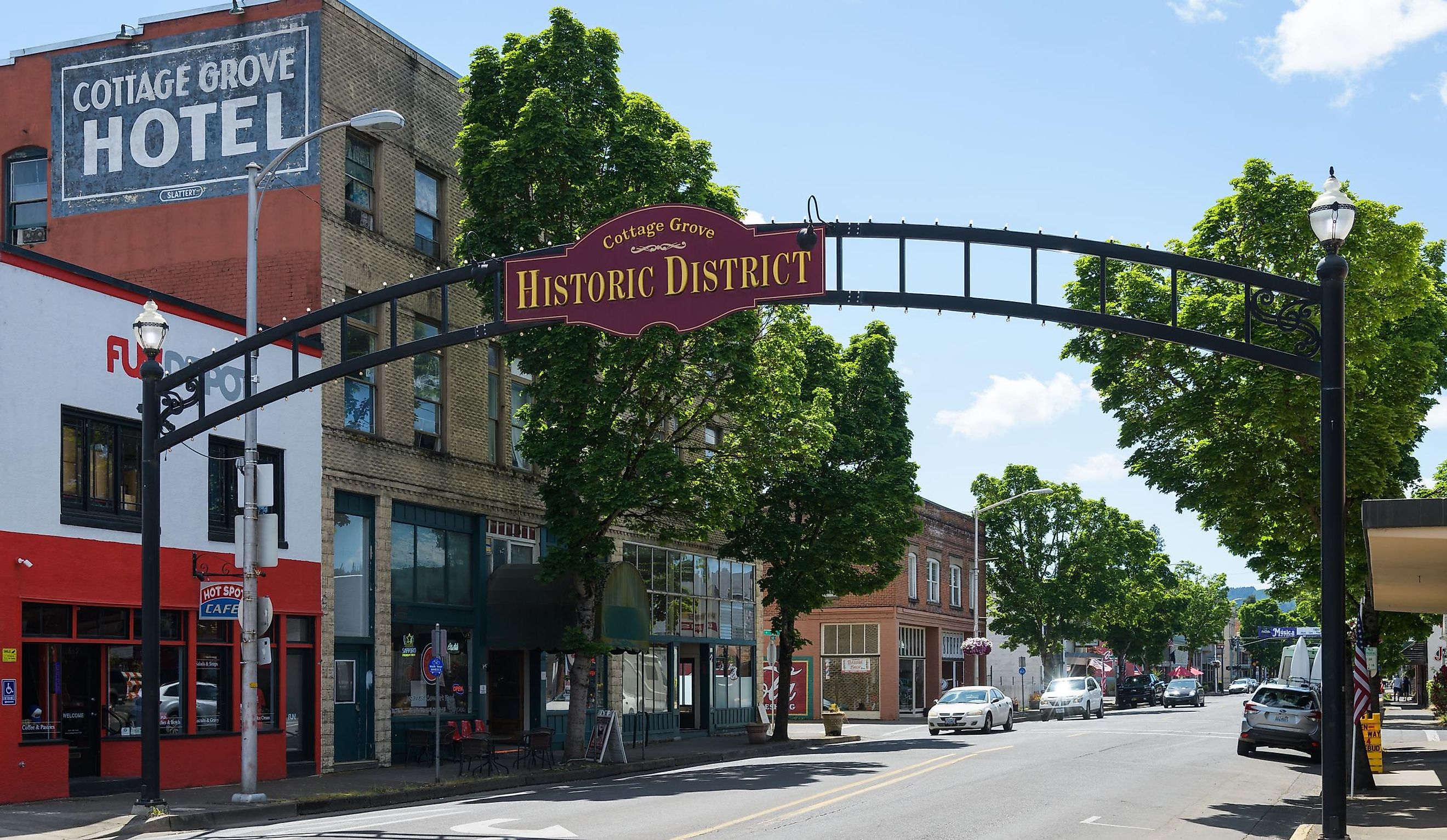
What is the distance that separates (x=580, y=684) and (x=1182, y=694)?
5535 centimetres

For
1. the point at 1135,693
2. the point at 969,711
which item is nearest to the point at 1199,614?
the point at 1135,693

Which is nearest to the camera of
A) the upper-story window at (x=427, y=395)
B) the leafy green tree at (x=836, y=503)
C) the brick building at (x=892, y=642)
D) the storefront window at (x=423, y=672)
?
the storefront window at (x=423, y=672)

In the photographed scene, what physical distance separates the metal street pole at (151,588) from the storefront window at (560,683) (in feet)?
49.8

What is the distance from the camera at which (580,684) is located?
1148 inches

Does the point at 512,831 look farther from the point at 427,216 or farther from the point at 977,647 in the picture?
the point at 977,647

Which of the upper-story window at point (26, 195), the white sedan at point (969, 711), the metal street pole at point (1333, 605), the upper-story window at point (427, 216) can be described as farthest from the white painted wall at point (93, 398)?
the white sedan at point (969, 711)

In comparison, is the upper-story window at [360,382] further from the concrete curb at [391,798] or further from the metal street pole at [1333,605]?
the metal street pole at [1333,605]

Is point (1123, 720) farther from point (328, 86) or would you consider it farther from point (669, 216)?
point (669, 216)

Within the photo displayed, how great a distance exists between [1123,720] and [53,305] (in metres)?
43.3

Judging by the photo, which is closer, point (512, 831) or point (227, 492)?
point (512, 831)

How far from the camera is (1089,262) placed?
23.4 meters

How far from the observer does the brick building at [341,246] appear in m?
27.1

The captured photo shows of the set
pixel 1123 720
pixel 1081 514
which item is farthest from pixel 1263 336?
pixel 1081 514

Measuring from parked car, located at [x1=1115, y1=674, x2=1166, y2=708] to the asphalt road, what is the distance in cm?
4539
